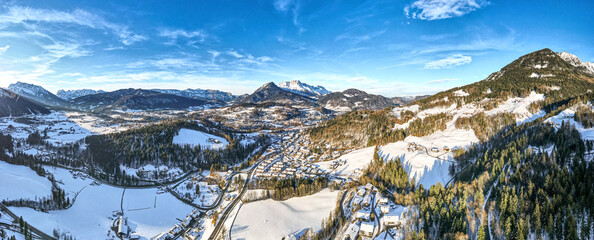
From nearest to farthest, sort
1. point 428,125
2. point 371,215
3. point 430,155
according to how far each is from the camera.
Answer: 1. point 371,215
2. point 430,155
3. point 428,125

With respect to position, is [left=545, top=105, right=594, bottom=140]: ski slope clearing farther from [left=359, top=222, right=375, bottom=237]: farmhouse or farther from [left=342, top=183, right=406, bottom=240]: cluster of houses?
[left=359, top=222, right=375, bottom=237]: farmhouse

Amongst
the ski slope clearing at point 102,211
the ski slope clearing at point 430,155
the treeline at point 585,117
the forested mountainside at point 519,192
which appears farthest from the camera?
the ski slope clearing at point 430,155

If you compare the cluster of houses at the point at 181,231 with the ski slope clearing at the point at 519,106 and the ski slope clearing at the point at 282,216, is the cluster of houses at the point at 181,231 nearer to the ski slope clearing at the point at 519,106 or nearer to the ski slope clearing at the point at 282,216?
the ski slope clearing at the point at 282,216

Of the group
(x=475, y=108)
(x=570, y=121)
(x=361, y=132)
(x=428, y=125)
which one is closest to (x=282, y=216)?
(x=361, y=132)

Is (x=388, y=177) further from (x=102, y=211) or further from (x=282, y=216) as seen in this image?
(x=102, y=211)

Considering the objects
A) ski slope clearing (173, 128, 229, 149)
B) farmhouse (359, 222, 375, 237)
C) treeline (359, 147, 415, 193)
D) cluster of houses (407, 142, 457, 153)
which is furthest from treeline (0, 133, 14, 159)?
cluster of houses (407, 142, 457, 153)

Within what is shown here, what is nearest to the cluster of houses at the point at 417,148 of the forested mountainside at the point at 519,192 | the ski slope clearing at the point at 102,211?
the forested mountainside at the point at 519,192

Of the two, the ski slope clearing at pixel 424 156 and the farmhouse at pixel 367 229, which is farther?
the ski slope clearing at pixel 424 156

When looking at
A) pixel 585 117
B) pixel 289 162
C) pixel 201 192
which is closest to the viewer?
pixel 585 117
